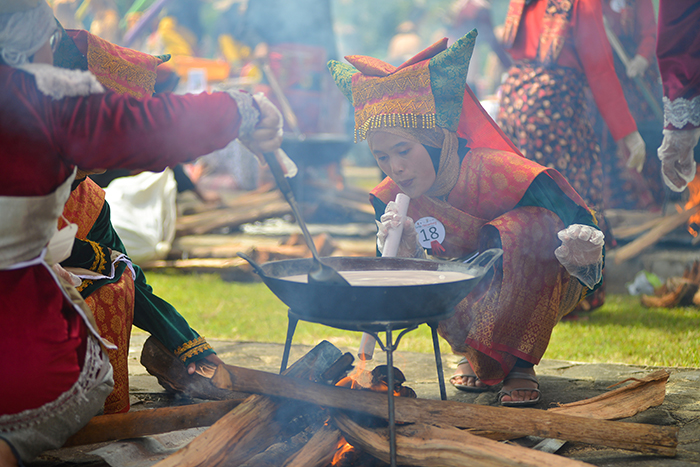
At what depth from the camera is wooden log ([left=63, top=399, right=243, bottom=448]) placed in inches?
85.0

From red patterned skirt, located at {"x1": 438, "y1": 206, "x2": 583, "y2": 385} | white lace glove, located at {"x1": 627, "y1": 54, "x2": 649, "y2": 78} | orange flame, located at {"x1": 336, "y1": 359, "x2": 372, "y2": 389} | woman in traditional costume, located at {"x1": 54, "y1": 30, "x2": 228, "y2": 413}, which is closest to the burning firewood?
orange flame, located at {"x1": 336, "y1": 359, "x2": 372, "y2": 389}

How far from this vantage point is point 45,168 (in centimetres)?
179

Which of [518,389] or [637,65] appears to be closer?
[518,389]

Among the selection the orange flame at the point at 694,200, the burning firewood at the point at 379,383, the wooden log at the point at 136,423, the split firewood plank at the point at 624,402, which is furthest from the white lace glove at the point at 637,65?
the wooden log at the point at 136,423

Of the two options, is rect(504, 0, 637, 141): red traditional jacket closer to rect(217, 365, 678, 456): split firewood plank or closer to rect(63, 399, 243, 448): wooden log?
rect(217, 365, 678, 456): split firewood plank

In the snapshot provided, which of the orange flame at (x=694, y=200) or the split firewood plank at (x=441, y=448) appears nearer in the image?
the split firewood plank at (x=441, y=448)

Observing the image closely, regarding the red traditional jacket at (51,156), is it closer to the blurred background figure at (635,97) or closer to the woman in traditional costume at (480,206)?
the woman in traditional costume at (480,206)

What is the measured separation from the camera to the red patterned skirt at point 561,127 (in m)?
4.48

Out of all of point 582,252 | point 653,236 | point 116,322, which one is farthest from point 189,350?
point 653,236

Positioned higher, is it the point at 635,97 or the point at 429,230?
the point at 635,97

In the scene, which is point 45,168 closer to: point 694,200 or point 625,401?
point 625,401

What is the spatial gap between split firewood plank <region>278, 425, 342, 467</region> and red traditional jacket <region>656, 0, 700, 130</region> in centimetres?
237

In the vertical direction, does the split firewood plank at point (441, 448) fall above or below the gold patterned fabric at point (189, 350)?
below

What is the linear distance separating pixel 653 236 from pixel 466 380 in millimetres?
3552
